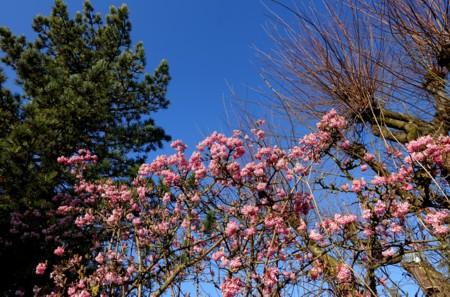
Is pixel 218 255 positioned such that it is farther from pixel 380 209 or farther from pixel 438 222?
pixel 438 222

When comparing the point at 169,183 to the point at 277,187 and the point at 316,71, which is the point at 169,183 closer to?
the point at 277,187

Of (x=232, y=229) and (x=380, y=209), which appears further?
(x=232, y=229)

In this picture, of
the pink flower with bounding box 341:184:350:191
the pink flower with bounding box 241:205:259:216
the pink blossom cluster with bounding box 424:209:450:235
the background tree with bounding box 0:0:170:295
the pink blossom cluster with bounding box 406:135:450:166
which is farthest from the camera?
the background tree with bounding box 0:0:170:295

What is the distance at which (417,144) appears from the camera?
8.79ft

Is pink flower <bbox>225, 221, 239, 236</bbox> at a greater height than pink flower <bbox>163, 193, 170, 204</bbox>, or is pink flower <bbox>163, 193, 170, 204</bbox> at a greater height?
pink flower <bbox>163, 193, 170, 204</bbox>

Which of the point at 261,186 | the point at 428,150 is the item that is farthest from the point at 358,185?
the point at 261,186

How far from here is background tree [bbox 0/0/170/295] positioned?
5.38m

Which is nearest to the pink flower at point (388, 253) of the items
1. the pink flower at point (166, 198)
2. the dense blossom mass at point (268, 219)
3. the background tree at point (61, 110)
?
the dense blossom mass at point (268, 219)

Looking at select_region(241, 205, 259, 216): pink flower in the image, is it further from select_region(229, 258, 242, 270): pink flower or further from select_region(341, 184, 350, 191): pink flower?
select_region(341, 184, 350, 191): pink flower

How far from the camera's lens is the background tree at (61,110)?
5375 millimetres

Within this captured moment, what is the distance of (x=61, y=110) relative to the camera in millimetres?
6188

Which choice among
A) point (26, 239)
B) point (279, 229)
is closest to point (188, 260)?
point (279, 229)

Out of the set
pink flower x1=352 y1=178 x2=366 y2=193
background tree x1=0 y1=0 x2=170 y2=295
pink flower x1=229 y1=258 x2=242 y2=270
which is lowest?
pink flower x1=229 y1=258 x2=242 y2=270

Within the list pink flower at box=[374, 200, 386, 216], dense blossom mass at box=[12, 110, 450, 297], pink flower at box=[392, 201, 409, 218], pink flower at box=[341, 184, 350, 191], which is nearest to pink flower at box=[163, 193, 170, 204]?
dense blossom mass at box=[12, 110, 450, 297]
